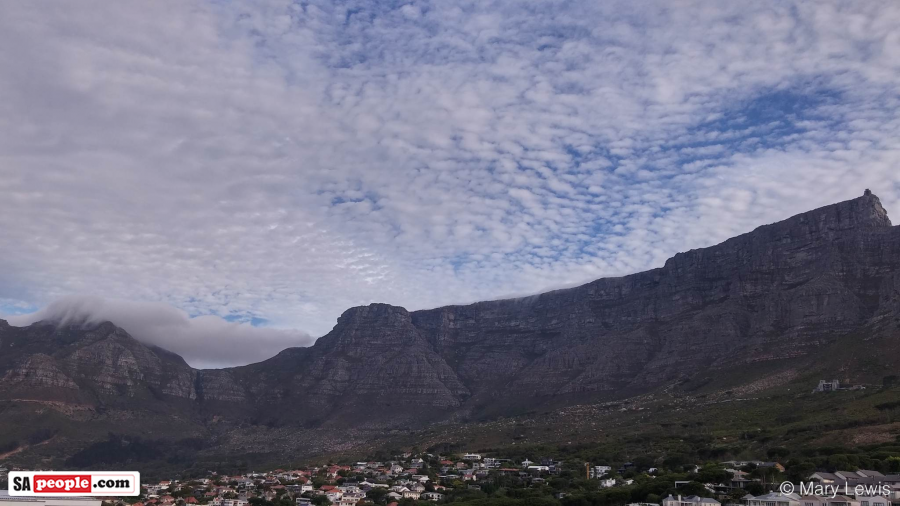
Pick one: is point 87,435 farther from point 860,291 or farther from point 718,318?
point 860,291

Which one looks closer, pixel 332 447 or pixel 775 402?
pixel 775 402

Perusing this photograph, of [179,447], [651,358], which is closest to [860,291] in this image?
[651,358]

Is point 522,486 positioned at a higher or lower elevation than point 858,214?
lower

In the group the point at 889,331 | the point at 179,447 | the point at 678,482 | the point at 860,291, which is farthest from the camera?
the point at 179,447

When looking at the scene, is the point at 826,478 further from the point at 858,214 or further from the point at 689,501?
the point at 858,214

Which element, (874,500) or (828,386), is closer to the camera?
(874,500)

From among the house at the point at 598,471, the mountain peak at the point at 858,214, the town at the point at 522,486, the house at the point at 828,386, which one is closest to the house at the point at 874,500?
the town at the point at 522,486

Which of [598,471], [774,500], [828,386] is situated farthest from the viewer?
[828,386]

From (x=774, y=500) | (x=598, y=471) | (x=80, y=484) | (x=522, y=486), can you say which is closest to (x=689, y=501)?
(x=774, y=500)
